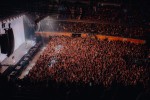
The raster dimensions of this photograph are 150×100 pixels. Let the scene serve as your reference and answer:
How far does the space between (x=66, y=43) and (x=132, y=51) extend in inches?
252

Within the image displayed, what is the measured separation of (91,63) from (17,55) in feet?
25.3

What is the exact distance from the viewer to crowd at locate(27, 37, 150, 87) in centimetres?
1409

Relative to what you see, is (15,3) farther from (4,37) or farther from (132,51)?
(132,51)

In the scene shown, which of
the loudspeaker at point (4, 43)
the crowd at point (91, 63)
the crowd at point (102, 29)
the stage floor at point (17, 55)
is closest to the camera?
the loudspeaker at point (4, 43)

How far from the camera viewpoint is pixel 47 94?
12.0 m

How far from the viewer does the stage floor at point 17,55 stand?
18023 mm

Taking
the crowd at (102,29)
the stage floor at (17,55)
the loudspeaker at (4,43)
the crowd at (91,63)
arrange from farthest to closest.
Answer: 1. the crowd at (102,29)
2. the stage floor at (17,55)
3. the crowd at (91,63)
4. the loudspeaker at (4,43)

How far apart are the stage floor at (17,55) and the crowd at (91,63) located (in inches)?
106

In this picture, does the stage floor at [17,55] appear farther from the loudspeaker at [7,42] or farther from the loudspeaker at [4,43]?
the loudspeaker at [4,43]

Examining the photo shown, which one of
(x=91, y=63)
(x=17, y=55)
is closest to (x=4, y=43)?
(x=91, y=63)

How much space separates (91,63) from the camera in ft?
54.5

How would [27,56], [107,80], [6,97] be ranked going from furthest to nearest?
[27,56], [107,80], [6,97]

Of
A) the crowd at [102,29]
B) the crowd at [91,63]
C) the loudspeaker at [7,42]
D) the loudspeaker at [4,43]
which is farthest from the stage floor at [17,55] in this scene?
the crowd at [102,29]

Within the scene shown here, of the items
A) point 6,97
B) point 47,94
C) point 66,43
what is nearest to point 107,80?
point 47,94
